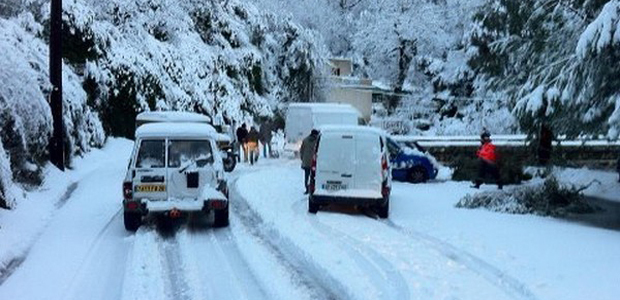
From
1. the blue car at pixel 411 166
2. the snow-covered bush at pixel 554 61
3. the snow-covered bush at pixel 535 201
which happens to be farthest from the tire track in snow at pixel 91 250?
the blue car at pixel 411 166

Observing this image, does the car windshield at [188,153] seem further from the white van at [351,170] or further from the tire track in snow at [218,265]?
the white van at [351,170]

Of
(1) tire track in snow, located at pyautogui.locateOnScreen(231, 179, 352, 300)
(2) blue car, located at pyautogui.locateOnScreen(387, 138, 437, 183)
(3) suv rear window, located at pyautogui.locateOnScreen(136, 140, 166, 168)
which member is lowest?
(1) tire track in snow, located at pyautogui.locateOnScreen(231, 179, 352, 300)

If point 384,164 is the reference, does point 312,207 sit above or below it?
below

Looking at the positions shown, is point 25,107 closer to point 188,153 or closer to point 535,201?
point 188,153

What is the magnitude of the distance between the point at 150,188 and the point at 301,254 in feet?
12.1

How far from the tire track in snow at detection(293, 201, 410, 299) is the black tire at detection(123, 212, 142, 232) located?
3180 millimetres

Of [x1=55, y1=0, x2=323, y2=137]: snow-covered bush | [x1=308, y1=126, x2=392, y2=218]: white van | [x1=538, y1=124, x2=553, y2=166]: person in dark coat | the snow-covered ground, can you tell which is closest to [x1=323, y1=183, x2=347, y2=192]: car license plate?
[x1=308, y1=126, x2=392, y2=218]: white van

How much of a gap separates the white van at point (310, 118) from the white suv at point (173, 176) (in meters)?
16.5

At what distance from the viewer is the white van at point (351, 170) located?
49.4ft

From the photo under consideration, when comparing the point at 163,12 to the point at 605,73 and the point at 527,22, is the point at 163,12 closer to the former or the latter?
the point at 527,22

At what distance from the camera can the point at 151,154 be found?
44.2 feet

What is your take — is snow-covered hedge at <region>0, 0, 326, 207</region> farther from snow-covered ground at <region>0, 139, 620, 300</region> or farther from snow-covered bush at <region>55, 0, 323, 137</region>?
snow-covered ground at <region>0, 139, 620, 300</region>

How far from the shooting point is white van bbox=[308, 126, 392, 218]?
1507 cm

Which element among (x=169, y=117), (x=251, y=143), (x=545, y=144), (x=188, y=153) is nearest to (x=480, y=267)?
(x=188, y=153)
